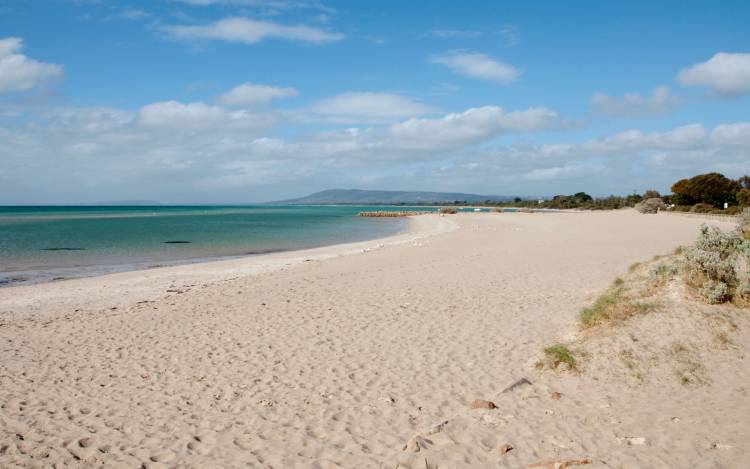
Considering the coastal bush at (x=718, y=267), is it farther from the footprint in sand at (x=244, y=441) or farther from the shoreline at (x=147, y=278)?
the shoreline at (x=147, y=278)

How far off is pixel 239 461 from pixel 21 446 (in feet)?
7.35

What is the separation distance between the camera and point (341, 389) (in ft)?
20.5


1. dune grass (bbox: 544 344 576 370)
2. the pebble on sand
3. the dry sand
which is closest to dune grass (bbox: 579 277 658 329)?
the dry sand

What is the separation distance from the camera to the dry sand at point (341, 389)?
4648 millimetres

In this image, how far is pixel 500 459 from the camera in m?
4.43

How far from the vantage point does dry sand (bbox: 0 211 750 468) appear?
183 inches

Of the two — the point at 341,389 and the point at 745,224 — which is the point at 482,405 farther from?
the point at 745,224

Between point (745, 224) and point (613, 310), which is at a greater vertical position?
point (745, 224)

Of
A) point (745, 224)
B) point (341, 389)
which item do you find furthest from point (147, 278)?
point (745, 224)

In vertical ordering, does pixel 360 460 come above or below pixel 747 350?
below

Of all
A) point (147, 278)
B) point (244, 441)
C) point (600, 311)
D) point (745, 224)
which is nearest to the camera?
point (244, 441)

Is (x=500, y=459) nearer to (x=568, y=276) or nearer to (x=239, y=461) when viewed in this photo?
(x=239, y=461)

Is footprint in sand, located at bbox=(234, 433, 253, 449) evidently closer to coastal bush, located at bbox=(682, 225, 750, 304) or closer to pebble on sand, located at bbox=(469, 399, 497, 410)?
pebble on sand, located at bbox=(469, 399, 497, 410)

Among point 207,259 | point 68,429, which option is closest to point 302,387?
point 68,429
